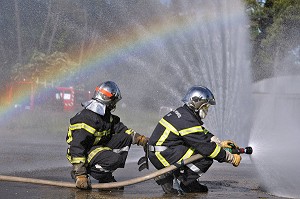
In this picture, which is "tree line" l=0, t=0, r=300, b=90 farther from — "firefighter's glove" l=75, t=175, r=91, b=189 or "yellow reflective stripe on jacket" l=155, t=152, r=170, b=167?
"firefighter's glove" l=75, t=175, r=91, b=189

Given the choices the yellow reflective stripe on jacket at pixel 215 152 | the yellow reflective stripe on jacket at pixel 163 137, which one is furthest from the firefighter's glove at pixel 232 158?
the yellow reflective stripe on jacket at pixel 163 137

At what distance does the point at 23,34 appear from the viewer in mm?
25391

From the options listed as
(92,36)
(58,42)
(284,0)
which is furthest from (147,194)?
(284,0)

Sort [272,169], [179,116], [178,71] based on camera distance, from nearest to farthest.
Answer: [179,116]
[272,169]
[178,71]

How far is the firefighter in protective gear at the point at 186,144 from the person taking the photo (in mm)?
6371

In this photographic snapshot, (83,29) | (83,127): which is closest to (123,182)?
(83,127)

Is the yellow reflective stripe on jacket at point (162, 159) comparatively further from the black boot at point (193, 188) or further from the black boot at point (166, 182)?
the black boot at point (193, 188)

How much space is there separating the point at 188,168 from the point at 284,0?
24588 millimetres

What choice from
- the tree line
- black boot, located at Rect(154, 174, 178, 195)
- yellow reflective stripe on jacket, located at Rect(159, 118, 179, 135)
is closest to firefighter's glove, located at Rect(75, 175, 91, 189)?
black boot, located at Rect(154, 174, 178, 195)

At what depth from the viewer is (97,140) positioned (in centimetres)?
680

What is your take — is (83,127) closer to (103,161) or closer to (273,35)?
(103,161)

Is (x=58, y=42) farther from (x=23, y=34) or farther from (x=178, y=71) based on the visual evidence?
(x=178, y=71)

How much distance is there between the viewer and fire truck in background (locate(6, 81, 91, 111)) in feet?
92.1

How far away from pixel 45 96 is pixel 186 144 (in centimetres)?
2300
